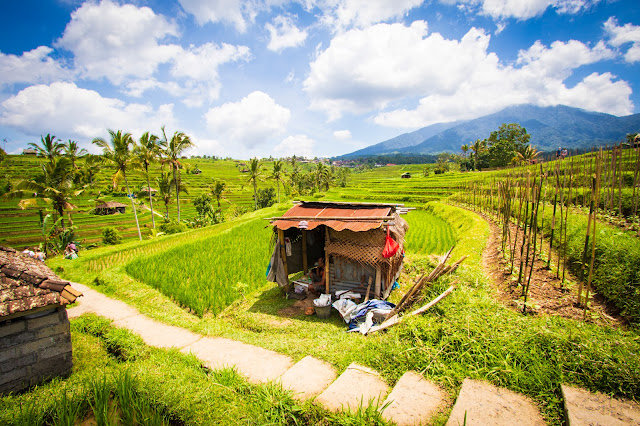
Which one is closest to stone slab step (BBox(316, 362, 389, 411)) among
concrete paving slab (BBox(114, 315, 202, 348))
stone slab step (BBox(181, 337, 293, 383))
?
stone slab step (BBox(181, 337, 293, 383))

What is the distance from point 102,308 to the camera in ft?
27.2

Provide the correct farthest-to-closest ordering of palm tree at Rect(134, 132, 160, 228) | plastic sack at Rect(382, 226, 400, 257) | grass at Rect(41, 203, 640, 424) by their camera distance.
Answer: palm tree at Rect(134, 132, 160, 228), plastic sack at Rect(382, 226, 400, 257), grass at Rect(41, 203, 640, 424)

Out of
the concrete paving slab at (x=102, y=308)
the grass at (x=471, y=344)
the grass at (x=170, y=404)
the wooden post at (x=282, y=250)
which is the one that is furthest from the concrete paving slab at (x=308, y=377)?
the concrete paving slab at (x=102, y=308)

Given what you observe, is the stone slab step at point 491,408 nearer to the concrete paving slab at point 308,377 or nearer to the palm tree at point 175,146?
the concrete paving slab at point 308,377

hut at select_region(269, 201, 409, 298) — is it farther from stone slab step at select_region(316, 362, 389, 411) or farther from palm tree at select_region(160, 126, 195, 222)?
palm tree at select_region(160, 126, 195, 222)

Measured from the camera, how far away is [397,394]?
3.35 metres

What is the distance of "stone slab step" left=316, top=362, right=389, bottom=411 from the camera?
330 cm

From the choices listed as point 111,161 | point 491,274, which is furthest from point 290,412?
point 111,161

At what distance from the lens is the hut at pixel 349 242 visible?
7301 millimetres

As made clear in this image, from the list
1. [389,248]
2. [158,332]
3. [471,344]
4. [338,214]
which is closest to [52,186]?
[158,332]

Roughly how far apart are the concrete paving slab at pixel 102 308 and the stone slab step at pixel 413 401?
24.8 ft

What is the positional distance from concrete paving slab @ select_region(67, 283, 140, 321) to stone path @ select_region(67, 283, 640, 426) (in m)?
3.57

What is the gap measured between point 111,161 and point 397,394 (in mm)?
23375

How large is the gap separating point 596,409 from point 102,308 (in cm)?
1080
